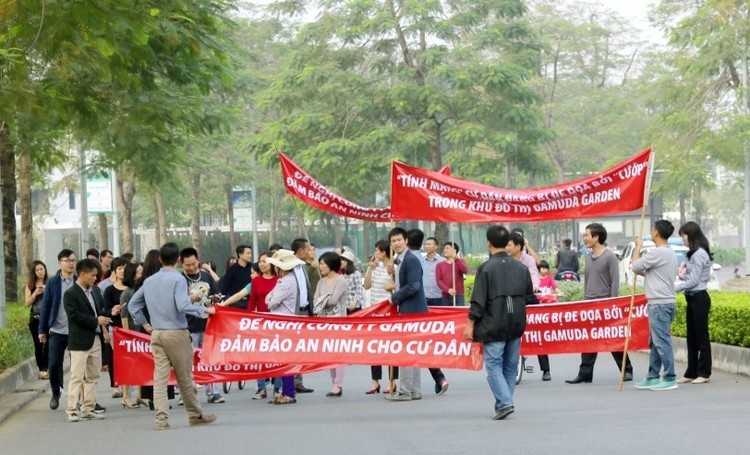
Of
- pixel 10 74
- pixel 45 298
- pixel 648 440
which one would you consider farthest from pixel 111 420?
pixel 648 440

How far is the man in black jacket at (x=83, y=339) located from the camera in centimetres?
1344

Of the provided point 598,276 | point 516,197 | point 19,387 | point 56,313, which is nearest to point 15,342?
point 19,387

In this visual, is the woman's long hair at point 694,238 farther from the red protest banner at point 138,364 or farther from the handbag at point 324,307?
the red protest banner at point 138,364

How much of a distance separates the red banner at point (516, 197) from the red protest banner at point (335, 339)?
65.2 inches

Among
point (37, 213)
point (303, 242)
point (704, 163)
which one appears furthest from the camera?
point (37, 213)

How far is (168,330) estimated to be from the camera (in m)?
12.2

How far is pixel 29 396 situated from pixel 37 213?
5712 cm

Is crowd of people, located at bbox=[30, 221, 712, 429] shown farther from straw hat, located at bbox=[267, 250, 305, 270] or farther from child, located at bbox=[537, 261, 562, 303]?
child, located at bbox=[537, 261, 562, 303]

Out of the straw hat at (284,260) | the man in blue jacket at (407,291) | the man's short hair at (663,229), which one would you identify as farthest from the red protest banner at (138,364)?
the man's short hair at (663,229)

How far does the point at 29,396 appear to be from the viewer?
52.4 ft

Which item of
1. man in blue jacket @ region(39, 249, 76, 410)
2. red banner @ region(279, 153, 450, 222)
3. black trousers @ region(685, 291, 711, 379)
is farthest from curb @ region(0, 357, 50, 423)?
black trousers @ region(685, 291, 711, 379)

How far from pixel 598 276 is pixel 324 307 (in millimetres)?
3093

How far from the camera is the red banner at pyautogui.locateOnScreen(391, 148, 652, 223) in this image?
14.3 meters

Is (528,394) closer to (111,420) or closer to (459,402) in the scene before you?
(459,402)
